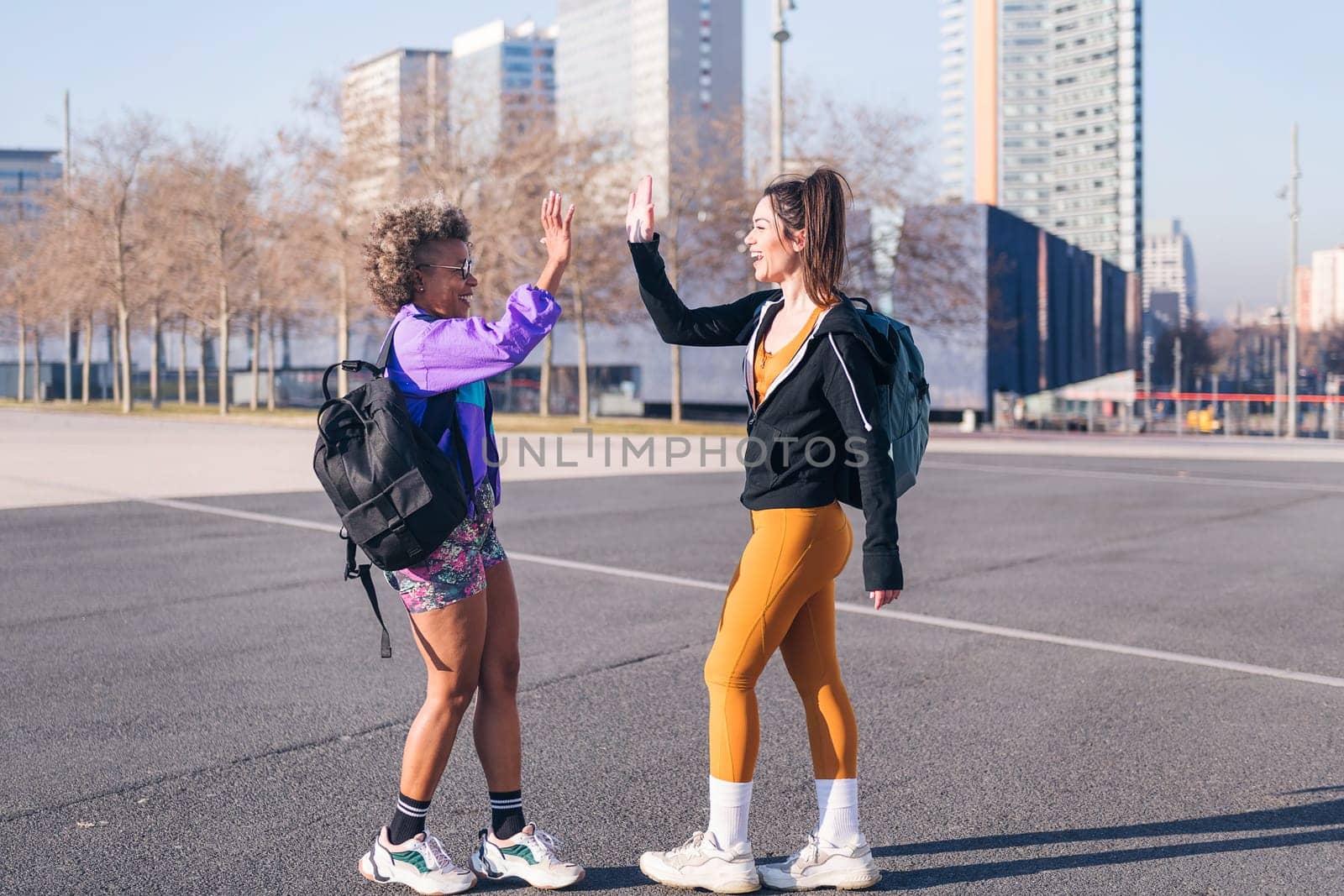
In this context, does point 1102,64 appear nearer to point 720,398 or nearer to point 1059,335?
point 1059,335

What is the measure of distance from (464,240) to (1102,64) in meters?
176

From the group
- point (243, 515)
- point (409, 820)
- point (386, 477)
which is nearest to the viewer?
point (386, 477)

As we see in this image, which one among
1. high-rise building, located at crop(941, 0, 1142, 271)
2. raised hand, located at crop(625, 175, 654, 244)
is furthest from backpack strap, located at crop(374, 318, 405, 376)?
high-rise building, located at crop(941, 0, 1142, 271)

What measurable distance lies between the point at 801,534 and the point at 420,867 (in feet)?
4.55

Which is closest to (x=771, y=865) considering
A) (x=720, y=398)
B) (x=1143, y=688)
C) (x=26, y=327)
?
(x=1143, y=688)

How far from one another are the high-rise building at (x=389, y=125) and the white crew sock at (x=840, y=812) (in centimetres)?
3102

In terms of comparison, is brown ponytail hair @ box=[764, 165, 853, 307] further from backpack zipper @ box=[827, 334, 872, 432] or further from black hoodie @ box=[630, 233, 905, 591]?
backpack zipper @ box=[827, 334, 872, 432]

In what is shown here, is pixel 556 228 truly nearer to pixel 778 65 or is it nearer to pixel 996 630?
pixel 996 630

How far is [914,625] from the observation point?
7.38m

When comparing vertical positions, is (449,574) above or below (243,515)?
above

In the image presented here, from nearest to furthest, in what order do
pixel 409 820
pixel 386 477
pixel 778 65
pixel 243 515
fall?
pixel 386 477
pixel 409 820
pixel 243 515
pixel 778 65

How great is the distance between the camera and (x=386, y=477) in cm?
315

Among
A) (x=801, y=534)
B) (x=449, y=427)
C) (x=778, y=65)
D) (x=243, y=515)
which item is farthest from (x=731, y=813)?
(x=778, y=65)

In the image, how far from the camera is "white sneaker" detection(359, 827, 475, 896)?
339 centimetres
